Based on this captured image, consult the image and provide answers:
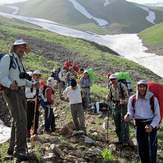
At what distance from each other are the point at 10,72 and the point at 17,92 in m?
0.53

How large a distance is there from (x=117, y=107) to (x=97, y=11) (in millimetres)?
147917

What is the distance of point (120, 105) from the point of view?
15461 millimetres

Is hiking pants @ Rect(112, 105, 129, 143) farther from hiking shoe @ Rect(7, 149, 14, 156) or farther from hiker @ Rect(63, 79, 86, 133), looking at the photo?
hiking shoe @ Rect(7, 149, 14, 156)

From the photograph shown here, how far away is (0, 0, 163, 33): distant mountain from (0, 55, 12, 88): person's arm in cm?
11885

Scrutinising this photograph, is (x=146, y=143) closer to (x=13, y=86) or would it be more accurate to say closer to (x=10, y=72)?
Answer: (x=13, y=86)

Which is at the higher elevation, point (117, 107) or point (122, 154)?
point (117, 107)

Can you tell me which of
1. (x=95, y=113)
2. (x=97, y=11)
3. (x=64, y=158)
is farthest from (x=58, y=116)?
(x=97, y=11)

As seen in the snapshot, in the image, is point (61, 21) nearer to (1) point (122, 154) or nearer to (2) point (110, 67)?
(2) point (110, 67)

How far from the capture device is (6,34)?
60344mm

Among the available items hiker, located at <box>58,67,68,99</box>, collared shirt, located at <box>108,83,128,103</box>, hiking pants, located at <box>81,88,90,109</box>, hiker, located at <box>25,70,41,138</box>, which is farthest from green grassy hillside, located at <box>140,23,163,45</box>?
hiker, located at <box>25,70,41,138</box>

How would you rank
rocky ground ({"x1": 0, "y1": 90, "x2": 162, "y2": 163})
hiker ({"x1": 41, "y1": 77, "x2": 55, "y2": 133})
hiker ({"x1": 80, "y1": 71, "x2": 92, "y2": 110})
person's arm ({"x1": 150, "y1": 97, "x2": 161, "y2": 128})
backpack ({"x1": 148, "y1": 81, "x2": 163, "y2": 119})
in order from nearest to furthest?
person's arm ({"x1": 150, "y1": 97, "x2": 161, "y2": 128}) → backpack ({"x1": 148, "y1": 81, "x2": 163, "y2": 119}) → rocky ground ({"x1": 0, "y1": 90, "x2": 162, "y2": 163}) → hiker ({"x1": 41, "y1": 77, "x2": 55, "y2": 133}) → hiker ({"x1": 80, "y1": 71, "x2": 92, "y2": 110})

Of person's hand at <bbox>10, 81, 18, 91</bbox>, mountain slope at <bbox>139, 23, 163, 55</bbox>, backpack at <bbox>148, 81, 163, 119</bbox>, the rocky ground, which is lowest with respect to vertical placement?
the rocky ground

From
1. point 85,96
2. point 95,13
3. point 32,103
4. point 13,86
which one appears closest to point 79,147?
point 32,103

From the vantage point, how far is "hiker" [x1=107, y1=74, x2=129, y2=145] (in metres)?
15.2
